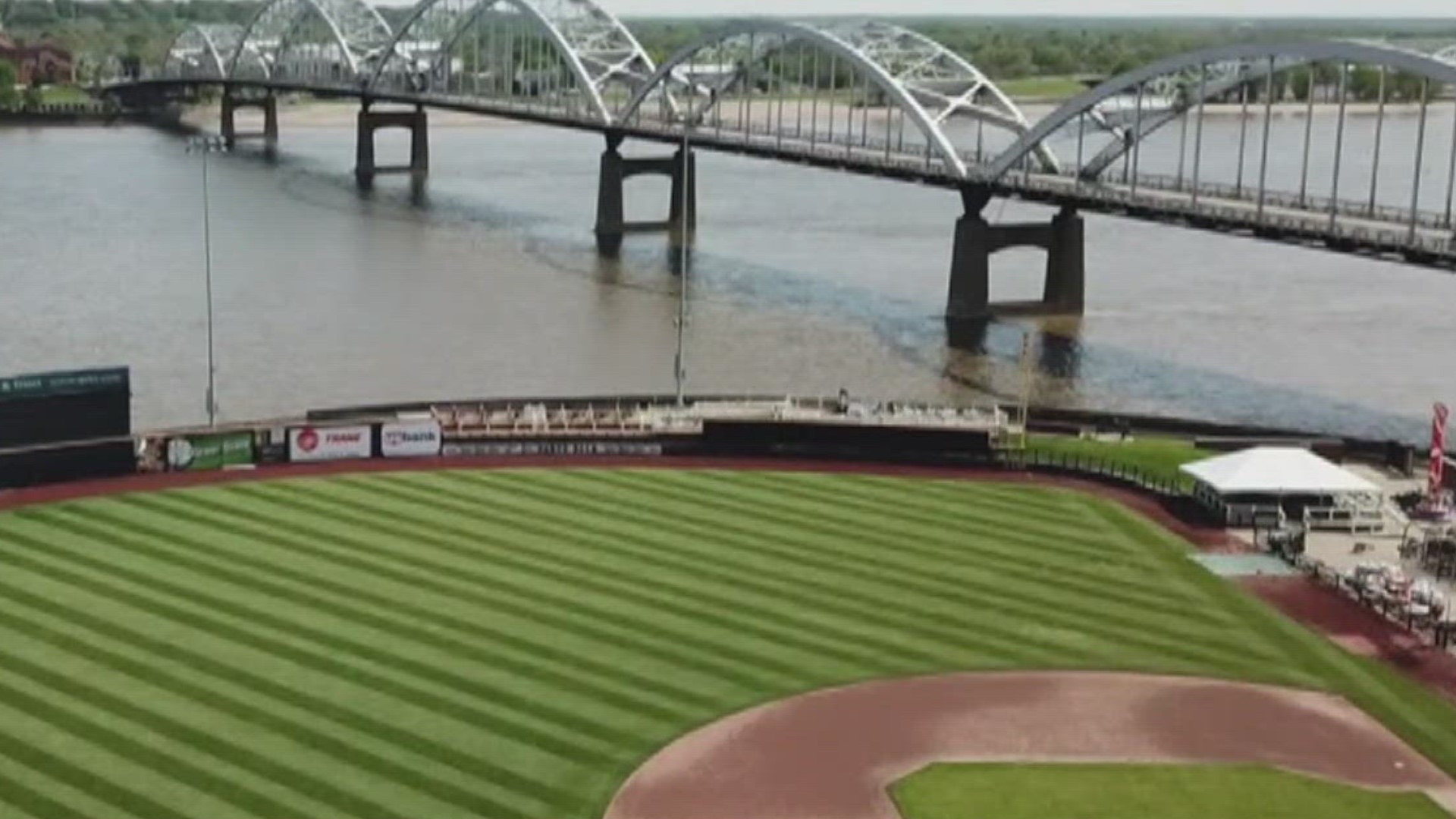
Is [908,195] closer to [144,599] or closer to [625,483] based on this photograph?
[625,483]

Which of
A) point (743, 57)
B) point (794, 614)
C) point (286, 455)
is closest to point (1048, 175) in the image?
point (743, 57)

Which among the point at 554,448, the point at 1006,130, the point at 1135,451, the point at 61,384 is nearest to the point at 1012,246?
the point at 1006,130

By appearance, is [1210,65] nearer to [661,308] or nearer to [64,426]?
[661,308]

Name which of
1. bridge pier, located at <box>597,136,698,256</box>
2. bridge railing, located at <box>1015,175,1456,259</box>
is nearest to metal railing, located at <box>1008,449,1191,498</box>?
bridge railing, located at <box>1015,175,1456,259</box>

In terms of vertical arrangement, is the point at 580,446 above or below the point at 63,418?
below

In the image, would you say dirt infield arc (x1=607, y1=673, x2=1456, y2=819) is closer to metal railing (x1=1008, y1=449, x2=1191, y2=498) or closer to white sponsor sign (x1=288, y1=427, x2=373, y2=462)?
metal railing (x1=1008, y1=449, x2=1191, y2=498)
